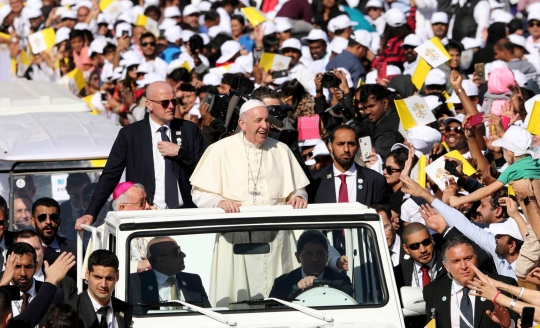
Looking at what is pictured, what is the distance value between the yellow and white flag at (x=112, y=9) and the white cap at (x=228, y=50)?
531 centimetres

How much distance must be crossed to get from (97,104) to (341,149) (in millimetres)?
8145

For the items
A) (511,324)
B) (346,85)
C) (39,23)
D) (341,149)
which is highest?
(39,23)

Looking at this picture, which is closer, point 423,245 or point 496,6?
point 423,245

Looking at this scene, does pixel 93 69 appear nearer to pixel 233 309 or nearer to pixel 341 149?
pixel 341 149

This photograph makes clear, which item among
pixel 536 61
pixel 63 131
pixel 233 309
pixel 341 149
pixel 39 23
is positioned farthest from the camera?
pixel 39 23

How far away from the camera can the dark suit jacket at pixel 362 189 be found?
34.2 ft

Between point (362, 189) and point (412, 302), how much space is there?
2902mm

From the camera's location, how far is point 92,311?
7.45 m

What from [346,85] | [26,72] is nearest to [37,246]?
[346,85]

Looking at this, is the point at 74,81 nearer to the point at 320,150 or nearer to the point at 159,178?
the point at 320,150

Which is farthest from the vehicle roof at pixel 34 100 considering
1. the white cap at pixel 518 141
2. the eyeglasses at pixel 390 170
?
the white cap at pixel 518 141

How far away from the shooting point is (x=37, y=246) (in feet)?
31.3

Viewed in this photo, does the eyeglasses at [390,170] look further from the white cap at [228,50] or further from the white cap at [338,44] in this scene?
the white cap at [228,50]

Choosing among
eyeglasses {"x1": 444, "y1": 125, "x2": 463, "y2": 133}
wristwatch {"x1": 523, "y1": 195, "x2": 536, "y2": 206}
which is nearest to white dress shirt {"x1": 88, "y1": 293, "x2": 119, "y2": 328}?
wristwatch {"x1": 523, "y1": 195, "x2": 536, "y2": 206}
